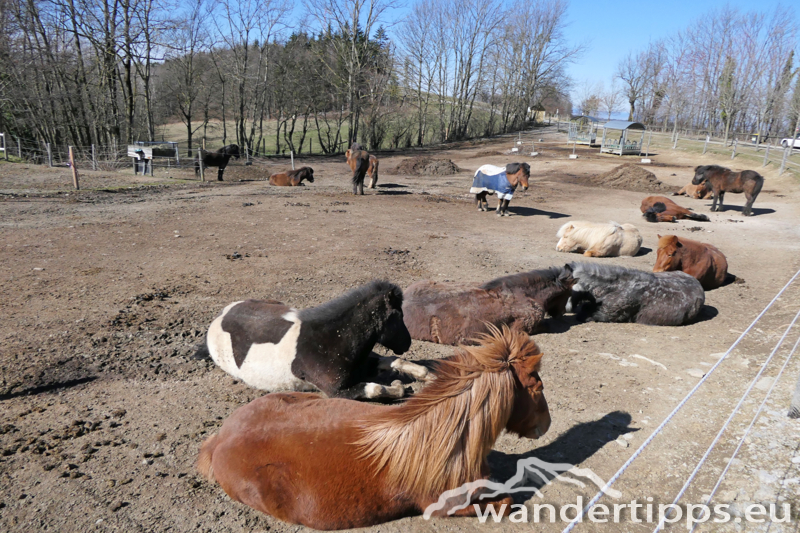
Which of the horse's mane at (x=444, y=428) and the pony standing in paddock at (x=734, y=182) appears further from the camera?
the pony standing in paddock at (x=734, y=182)

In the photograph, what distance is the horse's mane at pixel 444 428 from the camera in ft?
8.53

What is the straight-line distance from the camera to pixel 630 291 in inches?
252

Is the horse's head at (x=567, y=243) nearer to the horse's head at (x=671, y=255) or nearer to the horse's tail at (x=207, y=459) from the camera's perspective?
the horse's head at (x=671, y=255)

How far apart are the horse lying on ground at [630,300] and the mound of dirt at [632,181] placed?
1609 cm

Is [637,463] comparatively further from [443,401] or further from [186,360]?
[186,360]

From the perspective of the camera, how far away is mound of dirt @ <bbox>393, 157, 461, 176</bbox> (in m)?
24.2

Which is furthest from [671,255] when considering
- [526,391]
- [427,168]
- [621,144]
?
[621,144]

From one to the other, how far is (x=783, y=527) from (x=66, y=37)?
112ft

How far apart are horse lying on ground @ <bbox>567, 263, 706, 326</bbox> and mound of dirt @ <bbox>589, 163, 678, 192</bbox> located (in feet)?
52.8

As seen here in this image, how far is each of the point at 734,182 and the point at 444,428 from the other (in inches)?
650

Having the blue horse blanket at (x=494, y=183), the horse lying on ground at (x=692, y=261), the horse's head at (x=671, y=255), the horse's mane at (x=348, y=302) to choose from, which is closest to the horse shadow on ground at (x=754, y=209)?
the blue horse blanket at (x=494, y=183)

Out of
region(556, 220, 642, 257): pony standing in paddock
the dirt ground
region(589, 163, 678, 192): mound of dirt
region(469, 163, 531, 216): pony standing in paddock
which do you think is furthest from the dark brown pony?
region(589, 163, 678, 192): mound of dirt

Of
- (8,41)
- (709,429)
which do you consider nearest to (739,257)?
(709,429)

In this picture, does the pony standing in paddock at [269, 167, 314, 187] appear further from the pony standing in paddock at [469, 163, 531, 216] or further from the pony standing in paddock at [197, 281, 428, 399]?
the pony standing in paddock at [197, 281, 428, 399]
